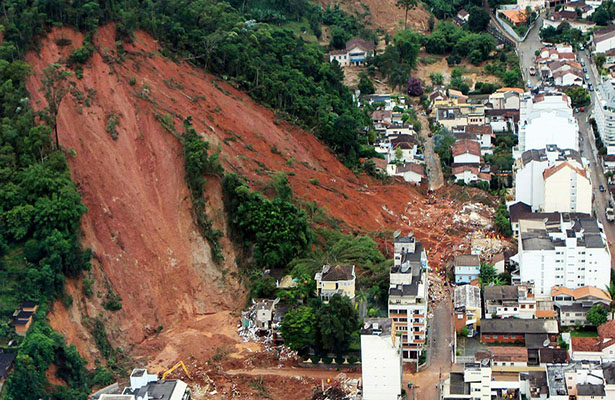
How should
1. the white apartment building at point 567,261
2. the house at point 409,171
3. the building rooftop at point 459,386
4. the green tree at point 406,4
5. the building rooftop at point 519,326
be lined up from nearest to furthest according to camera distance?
the building rooftop at point 459,386 < the building rooftop at point 519,326 < the white apartment building at point 567,261 < the house at point 409,171 < the green tree at point 406,4

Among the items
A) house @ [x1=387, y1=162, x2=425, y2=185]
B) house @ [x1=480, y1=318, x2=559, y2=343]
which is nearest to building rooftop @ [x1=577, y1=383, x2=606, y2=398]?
house @ [x1=480, y1=318, x2=559, y2=343]

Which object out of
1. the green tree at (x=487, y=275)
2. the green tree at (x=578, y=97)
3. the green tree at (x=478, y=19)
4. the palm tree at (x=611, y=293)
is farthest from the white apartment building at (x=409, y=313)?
the green tree at (x=478, y=19)

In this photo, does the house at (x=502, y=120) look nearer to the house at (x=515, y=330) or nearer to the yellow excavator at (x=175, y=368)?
the house at (x=515, y=330)

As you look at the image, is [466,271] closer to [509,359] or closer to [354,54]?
[509,359]

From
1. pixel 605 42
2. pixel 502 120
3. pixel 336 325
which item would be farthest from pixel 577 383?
pixel 605 42

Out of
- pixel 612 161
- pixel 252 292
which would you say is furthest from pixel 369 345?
pixel 612 161

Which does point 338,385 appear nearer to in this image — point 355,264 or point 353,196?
point 355,264
